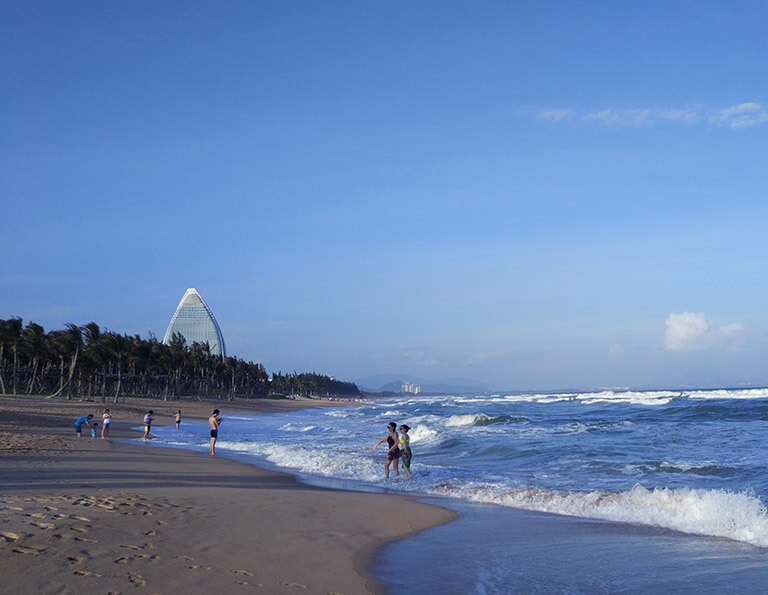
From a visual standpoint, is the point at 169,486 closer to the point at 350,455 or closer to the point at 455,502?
the point at 455,502

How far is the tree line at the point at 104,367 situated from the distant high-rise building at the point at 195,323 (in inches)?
2616

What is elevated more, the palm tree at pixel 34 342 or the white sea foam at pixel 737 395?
the palm tree at pixel 34 342

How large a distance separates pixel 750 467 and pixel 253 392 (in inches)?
4720

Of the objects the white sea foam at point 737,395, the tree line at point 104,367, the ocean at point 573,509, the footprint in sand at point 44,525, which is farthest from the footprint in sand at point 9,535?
the white sea foam at point 737,395

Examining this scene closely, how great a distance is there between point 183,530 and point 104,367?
200 feet

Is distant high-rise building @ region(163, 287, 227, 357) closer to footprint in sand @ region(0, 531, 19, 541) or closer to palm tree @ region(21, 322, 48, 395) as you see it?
palm tree @ region(21, 322, 48, 395)

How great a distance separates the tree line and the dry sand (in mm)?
45692

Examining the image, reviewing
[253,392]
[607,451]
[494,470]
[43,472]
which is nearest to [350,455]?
[494,470]

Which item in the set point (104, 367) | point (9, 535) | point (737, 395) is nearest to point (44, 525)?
point (9, 535)

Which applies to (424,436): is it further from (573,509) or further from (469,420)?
(573,509)

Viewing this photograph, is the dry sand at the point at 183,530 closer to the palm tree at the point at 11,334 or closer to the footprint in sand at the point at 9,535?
the footprint in sand at the point at 9,535

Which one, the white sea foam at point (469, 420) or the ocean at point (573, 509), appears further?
the white sea foam at point (469, 420)

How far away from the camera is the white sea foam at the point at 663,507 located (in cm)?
909

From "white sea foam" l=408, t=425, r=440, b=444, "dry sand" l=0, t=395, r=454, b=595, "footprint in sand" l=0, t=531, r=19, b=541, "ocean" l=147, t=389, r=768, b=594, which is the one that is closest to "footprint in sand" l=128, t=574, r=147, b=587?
"dry sand" l=0, t=395, r=454, b=595
